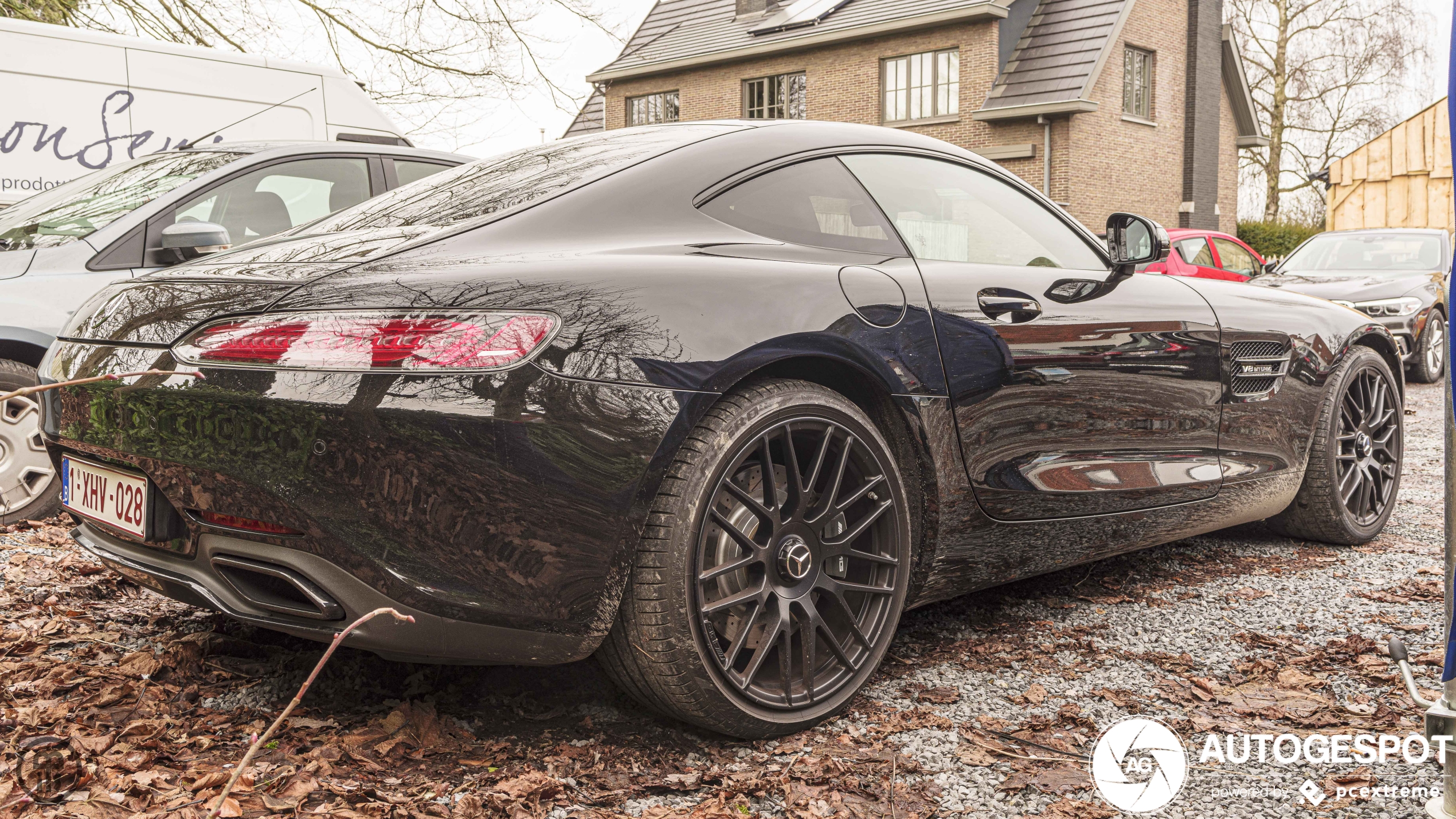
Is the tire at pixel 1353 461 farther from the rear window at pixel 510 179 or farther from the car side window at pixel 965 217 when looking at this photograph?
the rear window at pixel 510 179

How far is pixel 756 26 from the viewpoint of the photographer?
26844 millimetres

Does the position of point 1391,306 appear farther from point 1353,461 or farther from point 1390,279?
point 1353,461

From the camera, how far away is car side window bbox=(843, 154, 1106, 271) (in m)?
3.16

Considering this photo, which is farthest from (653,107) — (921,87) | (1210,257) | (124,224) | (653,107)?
(124,224)

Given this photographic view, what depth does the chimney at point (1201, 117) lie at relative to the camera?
84.2ft

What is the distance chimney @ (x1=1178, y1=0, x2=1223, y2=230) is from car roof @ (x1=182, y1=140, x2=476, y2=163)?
74.9 feet

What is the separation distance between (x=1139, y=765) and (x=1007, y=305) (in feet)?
4.01

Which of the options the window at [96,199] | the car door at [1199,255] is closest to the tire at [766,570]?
the window at [96,199]

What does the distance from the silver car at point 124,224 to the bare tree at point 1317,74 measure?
120 feet

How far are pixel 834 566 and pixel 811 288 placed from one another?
0.65m

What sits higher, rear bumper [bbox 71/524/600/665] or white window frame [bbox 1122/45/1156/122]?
white window frame [bbox 1122/45/1156/122]

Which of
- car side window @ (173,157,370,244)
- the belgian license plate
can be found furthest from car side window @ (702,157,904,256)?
car side window @ (173,157,370,244)

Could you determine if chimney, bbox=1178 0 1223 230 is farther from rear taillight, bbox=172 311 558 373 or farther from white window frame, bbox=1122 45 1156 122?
rear taillight, bbox=172 311 558 373

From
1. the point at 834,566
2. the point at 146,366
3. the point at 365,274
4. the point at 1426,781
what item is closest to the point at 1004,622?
the point at 834,566
